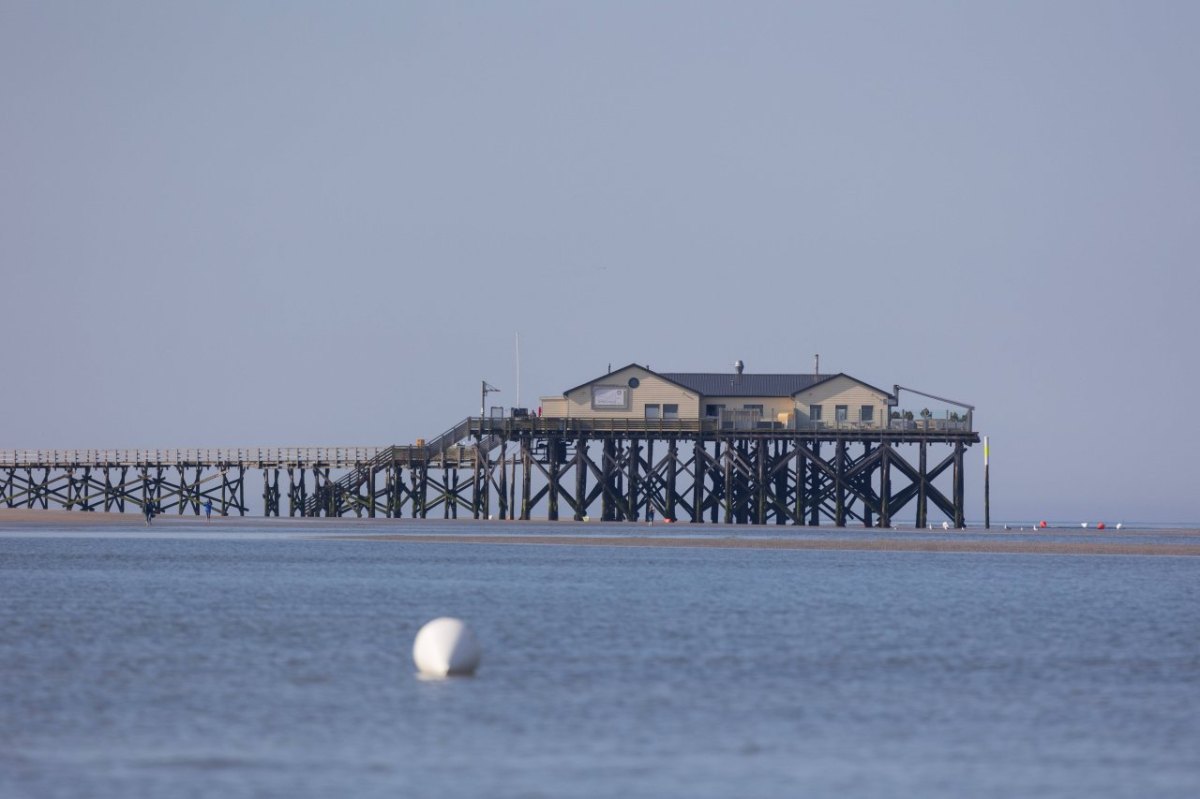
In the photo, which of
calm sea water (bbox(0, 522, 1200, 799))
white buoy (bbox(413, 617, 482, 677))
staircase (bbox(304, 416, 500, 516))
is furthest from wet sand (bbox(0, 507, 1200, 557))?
white buoy (bbox(413, 617, 482, 677))

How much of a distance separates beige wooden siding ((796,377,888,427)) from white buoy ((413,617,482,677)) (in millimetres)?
66437

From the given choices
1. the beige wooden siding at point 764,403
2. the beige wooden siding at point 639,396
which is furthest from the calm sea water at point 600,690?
the beige wooden siding at point 639,396

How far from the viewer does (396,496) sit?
106 m

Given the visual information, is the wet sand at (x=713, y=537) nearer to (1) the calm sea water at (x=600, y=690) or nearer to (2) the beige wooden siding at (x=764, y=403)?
(2) the beige wooden siding at (x=764, y=403)

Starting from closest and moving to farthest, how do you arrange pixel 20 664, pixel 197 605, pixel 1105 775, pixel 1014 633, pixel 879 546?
pixel 1105 775
pixel 20 664
pixel 1014 633
pixel 197 605
pixel 879 546

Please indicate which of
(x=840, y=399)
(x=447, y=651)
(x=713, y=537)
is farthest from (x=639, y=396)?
(x=447, y=651)

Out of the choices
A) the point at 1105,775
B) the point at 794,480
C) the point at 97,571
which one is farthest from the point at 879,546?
the point at 1105,775

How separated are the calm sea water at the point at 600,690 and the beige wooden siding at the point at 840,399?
43.8m

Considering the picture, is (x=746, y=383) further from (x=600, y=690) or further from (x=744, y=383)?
(x=600, y=690)

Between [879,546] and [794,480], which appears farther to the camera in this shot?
[794,480]

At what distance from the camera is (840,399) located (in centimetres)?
9312

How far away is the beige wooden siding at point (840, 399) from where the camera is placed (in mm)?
92438

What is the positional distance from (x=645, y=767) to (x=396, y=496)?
87374mm

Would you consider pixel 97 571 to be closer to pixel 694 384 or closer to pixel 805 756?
pixel 805 756
